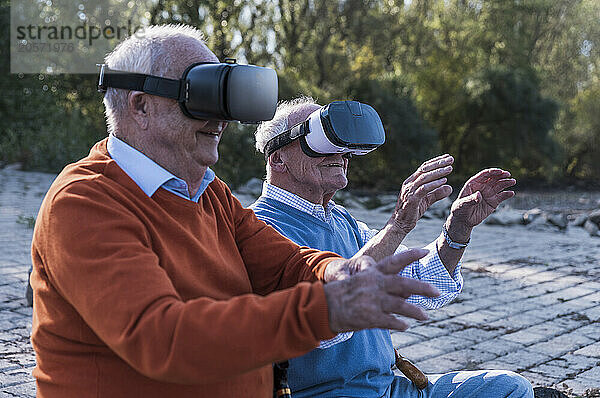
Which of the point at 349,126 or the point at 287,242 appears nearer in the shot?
the point at 287,242

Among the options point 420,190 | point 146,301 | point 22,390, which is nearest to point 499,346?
point 420,190

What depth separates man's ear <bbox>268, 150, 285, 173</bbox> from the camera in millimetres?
3068

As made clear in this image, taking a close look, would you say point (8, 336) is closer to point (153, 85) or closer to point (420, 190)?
point (420, 190)

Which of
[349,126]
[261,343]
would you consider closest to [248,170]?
[349,126]

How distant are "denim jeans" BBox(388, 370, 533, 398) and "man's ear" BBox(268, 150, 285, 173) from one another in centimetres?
94

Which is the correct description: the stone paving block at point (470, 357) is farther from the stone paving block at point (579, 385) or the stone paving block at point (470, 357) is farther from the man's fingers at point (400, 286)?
the man's fingers at point (400, 286)

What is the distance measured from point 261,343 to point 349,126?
1.42 m

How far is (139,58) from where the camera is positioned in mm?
1931

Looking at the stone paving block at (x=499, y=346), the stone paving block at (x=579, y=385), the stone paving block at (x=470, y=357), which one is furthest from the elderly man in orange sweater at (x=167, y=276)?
the stone paving block at (x=499, y=346)

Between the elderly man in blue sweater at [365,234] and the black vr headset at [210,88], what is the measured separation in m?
0.82

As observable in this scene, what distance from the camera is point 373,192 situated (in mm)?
16875

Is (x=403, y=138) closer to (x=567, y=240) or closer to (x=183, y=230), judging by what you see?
(x=567, y=240)

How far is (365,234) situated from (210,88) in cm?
145

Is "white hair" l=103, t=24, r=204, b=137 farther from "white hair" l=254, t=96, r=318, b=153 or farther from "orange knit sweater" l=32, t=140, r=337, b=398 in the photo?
"white hair" l=254, t=96, r=318, b=153
